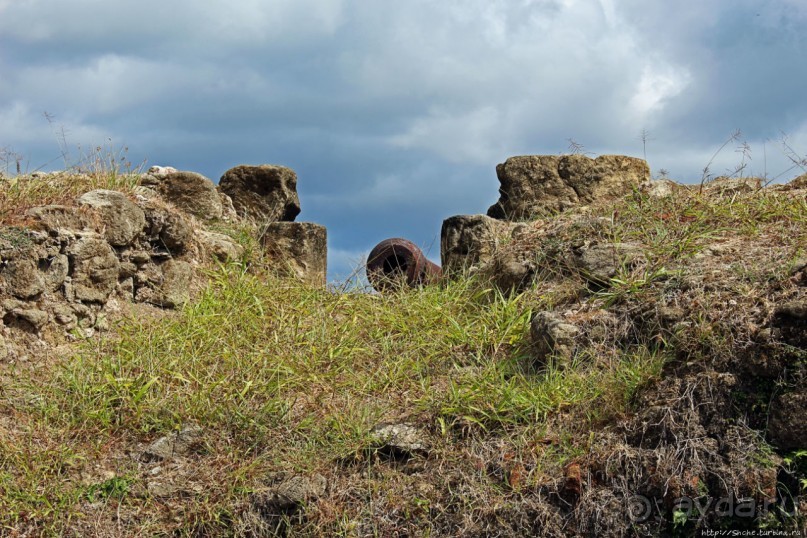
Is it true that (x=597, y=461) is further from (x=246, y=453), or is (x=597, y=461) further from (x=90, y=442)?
(x=90, y=442)

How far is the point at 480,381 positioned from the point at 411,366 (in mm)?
767

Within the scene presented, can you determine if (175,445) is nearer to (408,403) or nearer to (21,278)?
(408,403)

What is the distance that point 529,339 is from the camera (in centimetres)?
646

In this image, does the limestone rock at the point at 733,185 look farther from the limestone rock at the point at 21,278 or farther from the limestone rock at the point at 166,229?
the limestone rock at the point at 21,278

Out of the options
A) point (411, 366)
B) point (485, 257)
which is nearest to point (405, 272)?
point (485, 257)

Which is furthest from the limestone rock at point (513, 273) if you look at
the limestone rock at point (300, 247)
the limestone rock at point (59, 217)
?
the limestone rock at point (59, 217)

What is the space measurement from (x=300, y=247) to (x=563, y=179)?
2933mm

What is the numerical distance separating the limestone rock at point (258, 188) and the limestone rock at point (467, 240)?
6.87ft

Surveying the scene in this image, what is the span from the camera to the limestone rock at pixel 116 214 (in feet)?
24.5

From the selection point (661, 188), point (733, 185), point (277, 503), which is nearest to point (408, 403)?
point (277, 503)

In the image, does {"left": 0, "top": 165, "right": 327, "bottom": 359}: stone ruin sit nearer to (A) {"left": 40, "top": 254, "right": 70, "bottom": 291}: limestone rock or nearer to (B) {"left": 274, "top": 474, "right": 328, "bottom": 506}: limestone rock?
(A) {"left": 40, "top": 254, "right": 70, "bottom": 291}: limestone rock

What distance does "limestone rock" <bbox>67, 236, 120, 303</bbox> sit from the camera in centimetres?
702

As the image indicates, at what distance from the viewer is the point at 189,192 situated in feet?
29.3

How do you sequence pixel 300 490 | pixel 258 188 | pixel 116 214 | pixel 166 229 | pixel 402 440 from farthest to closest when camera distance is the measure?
pixel 258 188, pixel 166 229, pixel 116 214, pixel 402 440, pixel 300 490
